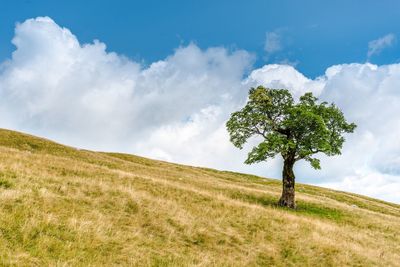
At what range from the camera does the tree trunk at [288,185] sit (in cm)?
3262

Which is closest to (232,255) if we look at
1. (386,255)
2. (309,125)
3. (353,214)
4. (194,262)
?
(194,262)

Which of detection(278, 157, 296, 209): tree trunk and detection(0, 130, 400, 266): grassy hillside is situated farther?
detection(278, 157, 296, 209): tree trunk

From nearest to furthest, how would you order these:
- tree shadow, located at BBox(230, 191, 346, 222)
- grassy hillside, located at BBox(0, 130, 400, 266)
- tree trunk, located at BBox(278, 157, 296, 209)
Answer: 1. grassy hillside, located at BBox(0, 130, 400, 266)
2. tree shadow, located at BBox(230, 191, 346, 222)
3. tree trunk, located at BBox(278, 157, 296, 209)

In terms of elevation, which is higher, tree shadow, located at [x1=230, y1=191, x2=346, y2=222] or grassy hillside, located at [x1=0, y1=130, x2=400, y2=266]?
tree shadow, located at [x1=230, y1=191, x2=346, y2=222]

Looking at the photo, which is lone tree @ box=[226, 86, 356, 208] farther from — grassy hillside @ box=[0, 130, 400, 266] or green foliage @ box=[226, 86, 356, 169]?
grassy hillside @ box=[0, 130, 400, 266]

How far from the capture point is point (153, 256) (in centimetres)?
1227

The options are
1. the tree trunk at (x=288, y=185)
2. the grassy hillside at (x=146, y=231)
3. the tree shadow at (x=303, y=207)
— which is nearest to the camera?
the grassy hillside at (x=146, y=231)

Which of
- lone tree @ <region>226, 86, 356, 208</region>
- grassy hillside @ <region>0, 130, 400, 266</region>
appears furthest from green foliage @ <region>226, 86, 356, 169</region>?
grassy hillside @ <region>0, 130, 400, 266</region>

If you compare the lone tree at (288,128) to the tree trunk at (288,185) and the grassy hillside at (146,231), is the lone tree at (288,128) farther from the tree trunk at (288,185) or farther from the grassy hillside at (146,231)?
the grassy hillside at (146,231)

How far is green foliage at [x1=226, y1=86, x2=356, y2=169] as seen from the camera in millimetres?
32156

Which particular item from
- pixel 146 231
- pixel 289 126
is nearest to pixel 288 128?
pixel 289 126

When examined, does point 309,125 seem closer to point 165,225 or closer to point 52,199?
point 165,225

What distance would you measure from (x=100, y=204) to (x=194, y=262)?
5.49 meters

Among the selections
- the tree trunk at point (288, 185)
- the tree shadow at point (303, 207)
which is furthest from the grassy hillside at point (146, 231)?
the tree trunk at point (288, 185)
